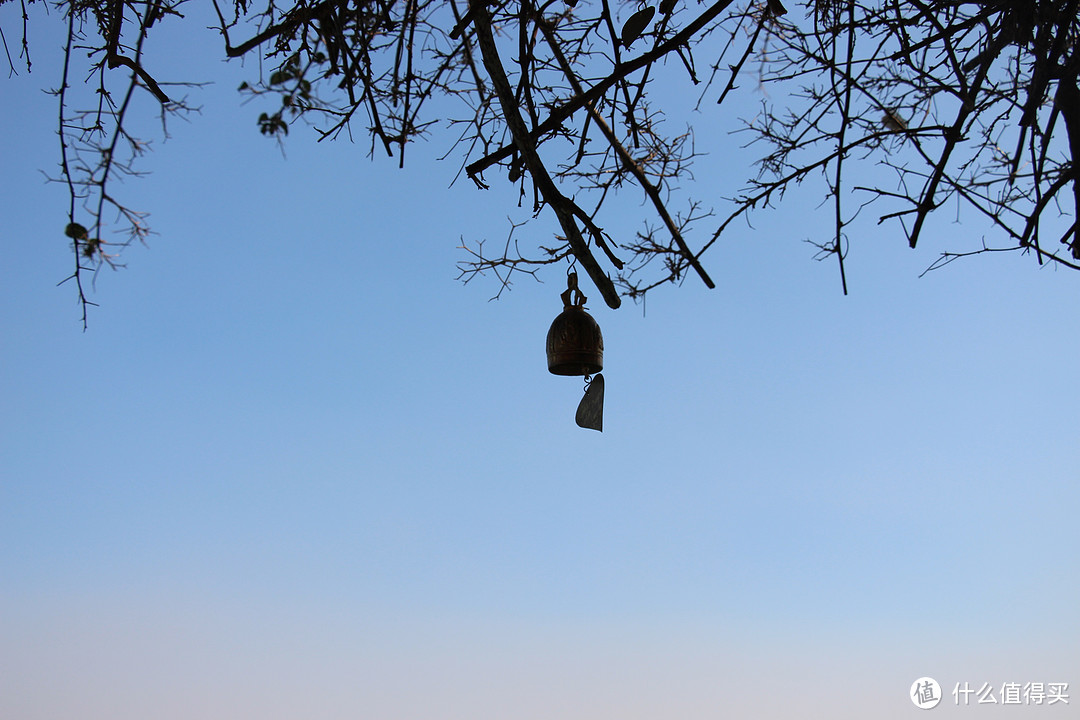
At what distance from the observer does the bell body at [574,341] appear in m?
1.89

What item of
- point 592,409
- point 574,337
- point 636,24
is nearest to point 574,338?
point 574,337

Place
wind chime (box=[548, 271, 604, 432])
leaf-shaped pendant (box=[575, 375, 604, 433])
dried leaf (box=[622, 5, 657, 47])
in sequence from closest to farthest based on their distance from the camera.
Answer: dried leaf (box=[622, 5, 657, 47])
leaf-shaped pendant (box=[575, 375, 604, 433])
wind chime (box=[548, 271, 604, 432])

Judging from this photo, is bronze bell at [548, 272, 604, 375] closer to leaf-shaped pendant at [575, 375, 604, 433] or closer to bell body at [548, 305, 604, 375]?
bell body at [548, 305, 604, 375]

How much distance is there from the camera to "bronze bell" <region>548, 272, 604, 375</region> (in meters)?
1.89

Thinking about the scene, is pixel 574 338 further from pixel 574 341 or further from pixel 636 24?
pixel 636 24

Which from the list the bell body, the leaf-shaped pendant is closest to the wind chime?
the bell body

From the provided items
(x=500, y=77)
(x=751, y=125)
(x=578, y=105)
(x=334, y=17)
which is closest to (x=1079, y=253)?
(x=751, y=125)

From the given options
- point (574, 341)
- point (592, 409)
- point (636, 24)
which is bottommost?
point (592, 409)

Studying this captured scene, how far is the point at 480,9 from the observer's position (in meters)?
1.24

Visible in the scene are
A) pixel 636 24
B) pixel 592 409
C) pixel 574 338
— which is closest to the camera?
pixel 636 24

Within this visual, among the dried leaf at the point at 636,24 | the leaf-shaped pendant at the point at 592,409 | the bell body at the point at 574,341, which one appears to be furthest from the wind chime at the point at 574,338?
the dried leaf at the point at 636,24

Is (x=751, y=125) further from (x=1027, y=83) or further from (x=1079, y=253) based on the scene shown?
(x=1079, y=253)

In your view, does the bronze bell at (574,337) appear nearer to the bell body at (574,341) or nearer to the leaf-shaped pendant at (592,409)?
the bell body at (574,341)

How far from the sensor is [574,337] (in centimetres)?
189
